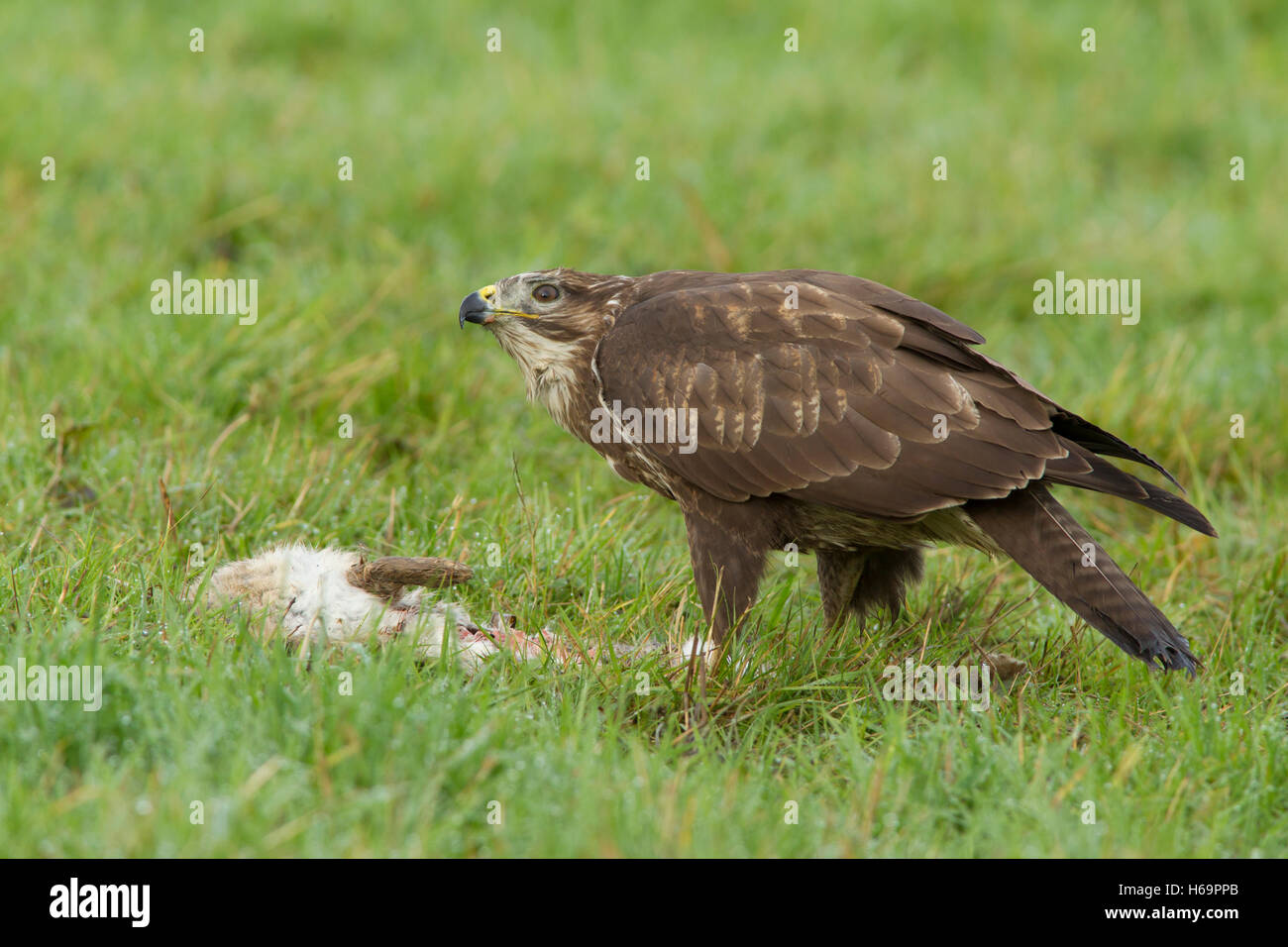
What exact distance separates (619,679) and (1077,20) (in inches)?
311

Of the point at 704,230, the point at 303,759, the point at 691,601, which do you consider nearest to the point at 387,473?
the point at 691,601

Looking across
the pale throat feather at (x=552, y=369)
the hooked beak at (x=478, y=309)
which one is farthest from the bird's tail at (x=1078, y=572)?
the hooked beak at (x=478, y=309)

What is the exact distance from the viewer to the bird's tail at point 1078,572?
3914 millimetres

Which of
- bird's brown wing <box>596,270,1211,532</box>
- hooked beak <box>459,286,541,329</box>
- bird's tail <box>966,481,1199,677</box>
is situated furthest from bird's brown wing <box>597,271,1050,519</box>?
hooked beak <box>459,286,541,329</box>

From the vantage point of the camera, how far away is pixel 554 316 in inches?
185

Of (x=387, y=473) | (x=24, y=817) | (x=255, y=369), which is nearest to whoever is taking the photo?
(x=24, y=817)

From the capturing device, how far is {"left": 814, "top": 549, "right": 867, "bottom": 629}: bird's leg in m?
4.67

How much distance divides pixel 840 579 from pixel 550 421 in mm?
1856

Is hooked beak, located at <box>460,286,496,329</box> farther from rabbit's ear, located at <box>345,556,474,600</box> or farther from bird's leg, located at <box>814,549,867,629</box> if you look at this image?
bird's leg, located at <box>814,549,867,629</box>

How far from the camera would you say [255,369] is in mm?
5914

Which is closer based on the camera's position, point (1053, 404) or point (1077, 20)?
point (1053, 404)

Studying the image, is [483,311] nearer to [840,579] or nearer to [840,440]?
[840,440]

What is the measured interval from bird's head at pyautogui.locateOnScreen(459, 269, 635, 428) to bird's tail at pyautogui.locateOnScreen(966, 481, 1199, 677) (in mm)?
1343
